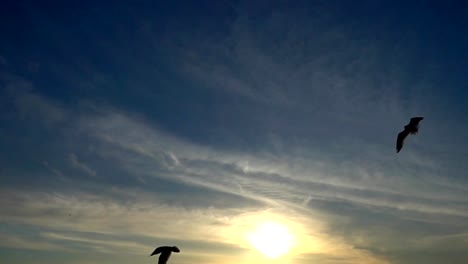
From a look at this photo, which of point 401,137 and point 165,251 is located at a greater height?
point 401,137

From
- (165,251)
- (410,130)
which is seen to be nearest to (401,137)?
(410,130)

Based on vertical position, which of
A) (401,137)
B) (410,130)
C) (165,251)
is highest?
(410,130)

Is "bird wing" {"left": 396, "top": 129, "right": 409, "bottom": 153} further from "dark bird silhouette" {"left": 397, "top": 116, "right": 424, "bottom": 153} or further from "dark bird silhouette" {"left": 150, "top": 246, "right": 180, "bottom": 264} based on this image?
"dark bird silhouette" {"left": 150, "top": 246, "right": 180, "bottom": 264}

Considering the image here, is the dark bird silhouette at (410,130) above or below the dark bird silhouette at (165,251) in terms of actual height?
above

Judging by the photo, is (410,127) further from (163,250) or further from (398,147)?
(163,250)

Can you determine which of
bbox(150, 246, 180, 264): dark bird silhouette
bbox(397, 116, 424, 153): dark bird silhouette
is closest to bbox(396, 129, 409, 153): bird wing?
bbox(397, 116, 424, 153): dark bird silhouette

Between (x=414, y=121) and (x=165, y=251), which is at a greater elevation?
(x=414, y=121)

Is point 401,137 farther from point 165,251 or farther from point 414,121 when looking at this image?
point 165,251

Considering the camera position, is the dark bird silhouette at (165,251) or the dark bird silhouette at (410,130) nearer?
the dark bird silhouette at (165,251)

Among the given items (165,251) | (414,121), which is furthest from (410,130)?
(165,251)

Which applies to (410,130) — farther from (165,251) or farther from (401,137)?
(165,251)

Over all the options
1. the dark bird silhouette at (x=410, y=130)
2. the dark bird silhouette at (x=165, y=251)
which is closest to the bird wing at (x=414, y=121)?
the dark bird silhouette at (x=410, y=130)

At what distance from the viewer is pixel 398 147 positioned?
147 feet

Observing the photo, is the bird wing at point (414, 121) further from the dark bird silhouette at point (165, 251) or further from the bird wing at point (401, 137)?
the dark bird silhouette at point (165, 251)
